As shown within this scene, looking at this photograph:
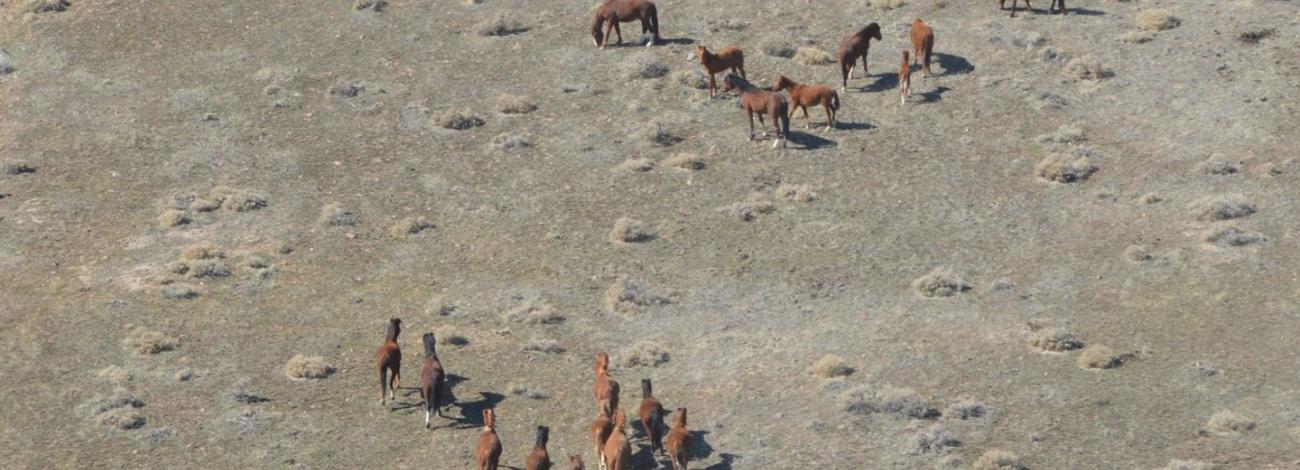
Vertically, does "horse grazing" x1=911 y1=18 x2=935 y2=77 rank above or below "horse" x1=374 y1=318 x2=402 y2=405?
above

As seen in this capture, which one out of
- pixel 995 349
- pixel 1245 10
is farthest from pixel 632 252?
pixel 1245 10

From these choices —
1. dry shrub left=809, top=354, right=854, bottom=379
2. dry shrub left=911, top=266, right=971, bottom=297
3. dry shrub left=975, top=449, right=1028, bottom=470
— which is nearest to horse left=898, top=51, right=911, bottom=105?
dry shrub left=911, top=266, right=971, bottom=297

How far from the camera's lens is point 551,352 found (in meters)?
32.6

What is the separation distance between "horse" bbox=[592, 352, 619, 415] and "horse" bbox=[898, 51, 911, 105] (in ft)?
44.7

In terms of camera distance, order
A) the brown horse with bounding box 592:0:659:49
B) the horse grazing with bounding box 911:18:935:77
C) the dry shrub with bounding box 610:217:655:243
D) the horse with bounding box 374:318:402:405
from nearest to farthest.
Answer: the horse with bounding box 374:318:402:405 → the dry shrub with bounding box 610:217:655:243 → the horse grazing with bounding box 911:18:935:77 → the brown horse with bounding box 592:0:659:49

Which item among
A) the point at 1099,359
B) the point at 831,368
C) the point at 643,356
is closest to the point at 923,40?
the point at 1099,359

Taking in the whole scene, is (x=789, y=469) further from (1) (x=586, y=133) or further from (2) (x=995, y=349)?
(1) (x=586, y=133)

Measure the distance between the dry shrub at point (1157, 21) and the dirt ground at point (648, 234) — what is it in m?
0.11

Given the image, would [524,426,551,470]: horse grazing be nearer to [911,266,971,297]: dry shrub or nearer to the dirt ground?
the dirt ground

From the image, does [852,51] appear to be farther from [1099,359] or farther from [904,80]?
[1099,359]

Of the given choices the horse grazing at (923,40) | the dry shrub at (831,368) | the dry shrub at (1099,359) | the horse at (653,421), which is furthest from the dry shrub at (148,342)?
the horse grazing at (923,40)

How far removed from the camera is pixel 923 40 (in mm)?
42469

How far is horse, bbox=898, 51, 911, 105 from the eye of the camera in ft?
136

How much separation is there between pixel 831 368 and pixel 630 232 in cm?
716
